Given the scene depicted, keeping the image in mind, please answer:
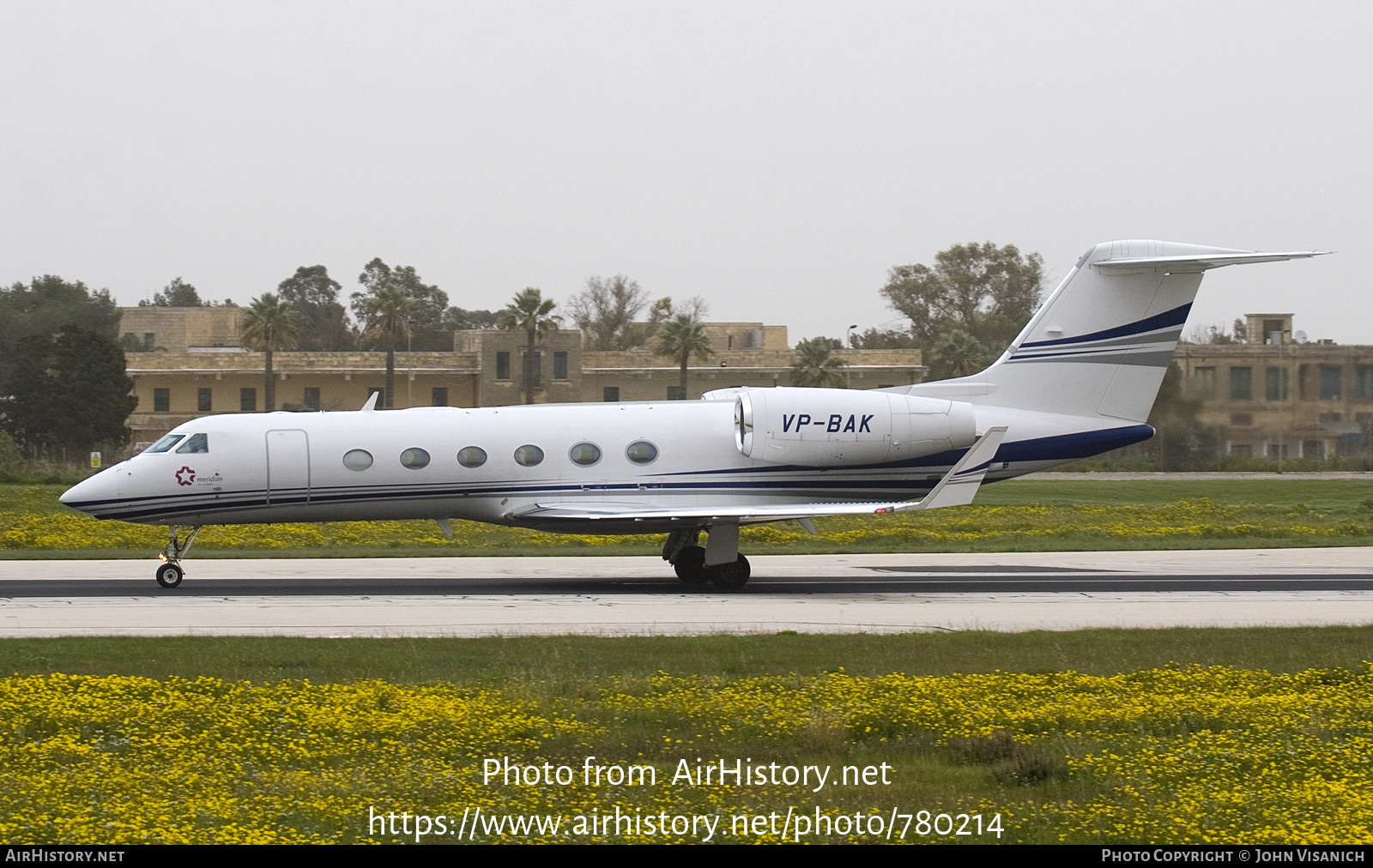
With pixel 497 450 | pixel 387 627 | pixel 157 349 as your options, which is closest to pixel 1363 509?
pixel 497 450

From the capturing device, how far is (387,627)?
1723cm

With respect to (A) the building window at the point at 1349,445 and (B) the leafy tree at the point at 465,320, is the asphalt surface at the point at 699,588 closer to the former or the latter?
(A) the building window at the point at 1349,445

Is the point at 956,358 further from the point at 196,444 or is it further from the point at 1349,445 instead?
the point at 196,444

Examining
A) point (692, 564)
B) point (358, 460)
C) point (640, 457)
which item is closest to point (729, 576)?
point (692, 564)

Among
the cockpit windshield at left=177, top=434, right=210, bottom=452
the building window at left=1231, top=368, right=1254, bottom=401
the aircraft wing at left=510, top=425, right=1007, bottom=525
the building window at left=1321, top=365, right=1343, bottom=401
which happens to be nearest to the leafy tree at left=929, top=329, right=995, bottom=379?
the building window at left=1231, top=368, right=1254, bottom=401

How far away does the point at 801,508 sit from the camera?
21922 mm

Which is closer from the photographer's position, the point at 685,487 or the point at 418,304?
the point at 685,487

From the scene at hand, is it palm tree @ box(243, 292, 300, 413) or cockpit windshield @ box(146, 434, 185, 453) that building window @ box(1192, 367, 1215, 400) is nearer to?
cockpit windshield @ box(146, 434, 185, 453)

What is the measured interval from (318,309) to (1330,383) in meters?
97.6

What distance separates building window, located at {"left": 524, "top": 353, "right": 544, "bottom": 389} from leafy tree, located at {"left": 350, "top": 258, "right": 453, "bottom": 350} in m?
30.1

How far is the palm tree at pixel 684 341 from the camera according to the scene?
73.1 meters

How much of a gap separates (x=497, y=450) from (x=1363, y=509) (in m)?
27.4

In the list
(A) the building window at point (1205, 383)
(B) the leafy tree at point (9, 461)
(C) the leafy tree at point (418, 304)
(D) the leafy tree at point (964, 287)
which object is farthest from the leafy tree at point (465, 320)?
(A) the building window at point (1205, 383)

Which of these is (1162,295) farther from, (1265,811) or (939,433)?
(1265,811)
